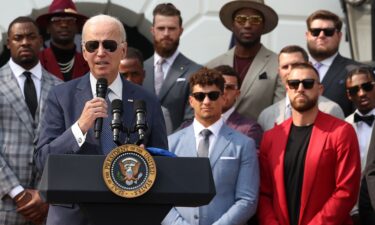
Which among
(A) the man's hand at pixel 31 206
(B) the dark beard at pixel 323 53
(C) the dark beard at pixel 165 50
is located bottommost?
(A) the man's hand at pixel 31 206

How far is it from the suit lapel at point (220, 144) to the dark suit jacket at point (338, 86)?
1.56 metres

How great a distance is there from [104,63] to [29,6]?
21.2ft

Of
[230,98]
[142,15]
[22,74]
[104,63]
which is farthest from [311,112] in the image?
[142,15]

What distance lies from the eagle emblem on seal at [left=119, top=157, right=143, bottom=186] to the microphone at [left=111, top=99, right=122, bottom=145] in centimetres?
15

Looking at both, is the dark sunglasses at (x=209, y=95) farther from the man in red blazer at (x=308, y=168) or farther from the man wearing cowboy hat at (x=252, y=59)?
the man wearing cowboy hat at (x=252, y=59)

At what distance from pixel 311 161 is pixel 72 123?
9.34 feet

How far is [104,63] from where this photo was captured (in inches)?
217

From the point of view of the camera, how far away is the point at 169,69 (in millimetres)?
9344

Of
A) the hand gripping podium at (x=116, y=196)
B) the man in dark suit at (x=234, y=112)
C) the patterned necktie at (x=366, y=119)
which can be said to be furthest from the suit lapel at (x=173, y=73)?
the hand gripping podium at (x=116, y=196)

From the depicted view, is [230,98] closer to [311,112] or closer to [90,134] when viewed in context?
[311,112]

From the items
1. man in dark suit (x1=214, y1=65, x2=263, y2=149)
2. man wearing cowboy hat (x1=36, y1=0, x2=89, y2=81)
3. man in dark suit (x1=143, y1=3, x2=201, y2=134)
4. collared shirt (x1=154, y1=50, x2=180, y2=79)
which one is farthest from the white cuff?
collared shirt (x1=154, y1=50, x2=180, y2=79)

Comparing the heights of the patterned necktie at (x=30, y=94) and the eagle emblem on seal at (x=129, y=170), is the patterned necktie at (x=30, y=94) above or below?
below

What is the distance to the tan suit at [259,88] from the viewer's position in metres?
9.14

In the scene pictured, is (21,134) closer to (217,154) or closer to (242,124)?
(217,154)
